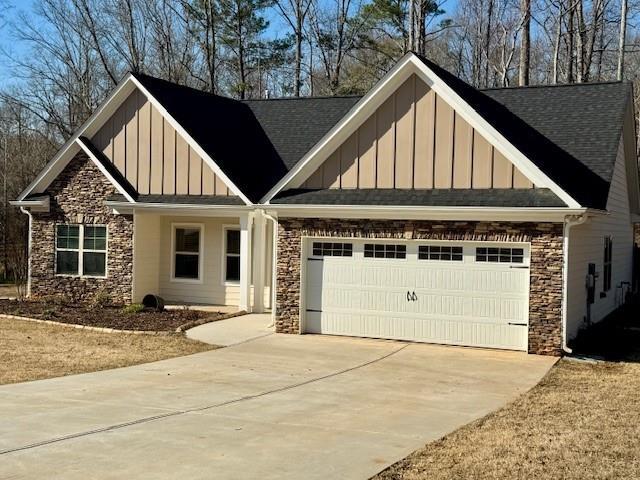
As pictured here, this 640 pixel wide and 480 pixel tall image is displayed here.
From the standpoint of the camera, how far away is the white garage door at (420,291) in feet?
47.6

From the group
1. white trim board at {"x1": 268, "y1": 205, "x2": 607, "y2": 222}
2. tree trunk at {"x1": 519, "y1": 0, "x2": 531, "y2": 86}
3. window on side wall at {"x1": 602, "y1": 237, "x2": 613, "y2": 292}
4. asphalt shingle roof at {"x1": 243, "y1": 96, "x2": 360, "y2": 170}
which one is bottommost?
window on side wall at {"x1": 602, "y1": 237, "x2": 613, "y2": 292}

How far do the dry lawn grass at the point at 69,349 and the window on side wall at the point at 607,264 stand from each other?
34.0 feet

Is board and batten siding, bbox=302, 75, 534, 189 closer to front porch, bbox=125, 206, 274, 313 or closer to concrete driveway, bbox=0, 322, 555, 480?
concrete driveway, bbox=0, 322, 555, 480

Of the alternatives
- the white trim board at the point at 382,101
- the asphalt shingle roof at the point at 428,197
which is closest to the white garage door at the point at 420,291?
the asphalt shingle roof at the point at 428,197

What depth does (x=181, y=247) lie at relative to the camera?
21250mm

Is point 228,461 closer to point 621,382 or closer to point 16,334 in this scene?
point 621,382

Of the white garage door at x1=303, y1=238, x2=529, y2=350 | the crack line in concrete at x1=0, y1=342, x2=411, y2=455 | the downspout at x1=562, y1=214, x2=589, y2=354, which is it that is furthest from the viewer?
the white garage door at x1=303, y1=238, x2=529, y2=350

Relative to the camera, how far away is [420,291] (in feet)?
50.1

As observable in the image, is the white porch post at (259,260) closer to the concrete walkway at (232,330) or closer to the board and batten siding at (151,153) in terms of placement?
the concrete walkway at (232,330)

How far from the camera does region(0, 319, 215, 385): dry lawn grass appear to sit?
12.2 meters

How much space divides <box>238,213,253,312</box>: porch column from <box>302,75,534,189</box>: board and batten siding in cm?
331

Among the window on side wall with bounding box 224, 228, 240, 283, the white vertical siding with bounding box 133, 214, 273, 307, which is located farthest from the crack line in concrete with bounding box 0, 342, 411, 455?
the white vertical siding with bounding box 133, 214, 273, 307

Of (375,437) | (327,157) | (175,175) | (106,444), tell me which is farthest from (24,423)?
(175,175)

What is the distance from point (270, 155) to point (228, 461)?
1481 cm
